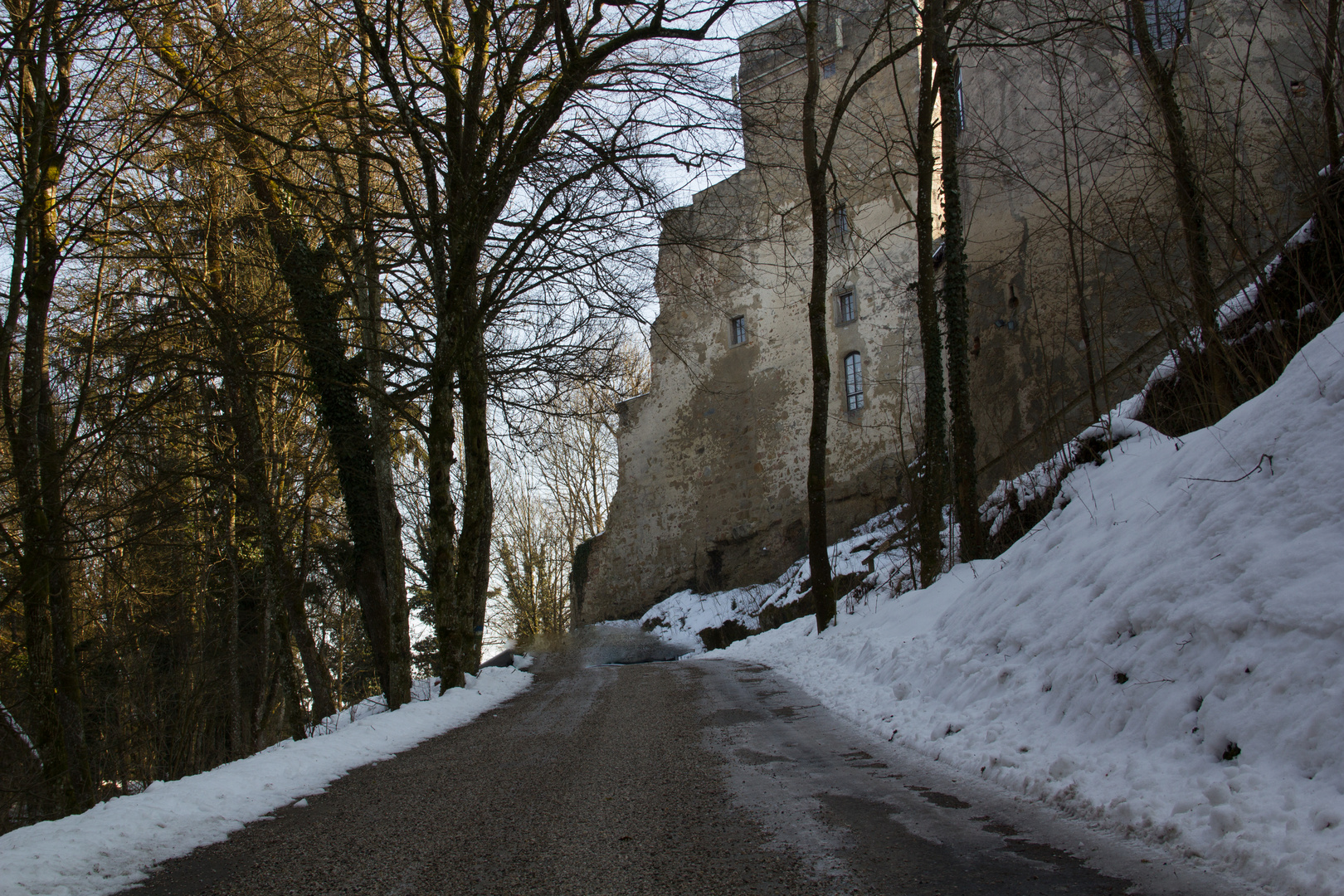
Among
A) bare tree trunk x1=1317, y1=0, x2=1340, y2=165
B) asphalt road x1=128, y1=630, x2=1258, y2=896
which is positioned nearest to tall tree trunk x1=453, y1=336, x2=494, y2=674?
asphalt road x1=128, y1=630, x2=1258, y2=896

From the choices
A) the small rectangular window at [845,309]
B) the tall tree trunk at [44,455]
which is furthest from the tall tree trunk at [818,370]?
the small rectangular window at [845,309]

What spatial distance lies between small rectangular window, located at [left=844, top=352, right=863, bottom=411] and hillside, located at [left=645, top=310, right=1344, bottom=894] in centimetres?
1873

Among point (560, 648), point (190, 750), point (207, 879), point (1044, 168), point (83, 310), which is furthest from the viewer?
point (560, 648)

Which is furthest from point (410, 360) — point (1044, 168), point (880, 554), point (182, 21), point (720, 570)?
point (720, 570)

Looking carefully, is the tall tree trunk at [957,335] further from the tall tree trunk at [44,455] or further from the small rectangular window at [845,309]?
the small rectangular window at [845,309]

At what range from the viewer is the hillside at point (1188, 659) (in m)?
2.82

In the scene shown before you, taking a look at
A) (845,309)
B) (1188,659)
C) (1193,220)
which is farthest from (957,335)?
(845,309)

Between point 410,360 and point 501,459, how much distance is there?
3.31 meters

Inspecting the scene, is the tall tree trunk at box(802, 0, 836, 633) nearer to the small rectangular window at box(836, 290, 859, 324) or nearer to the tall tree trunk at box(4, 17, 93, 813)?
the tall tree trunk at box(4, 17, 93, 813)

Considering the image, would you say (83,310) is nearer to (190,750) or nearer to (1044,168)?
(190,750)

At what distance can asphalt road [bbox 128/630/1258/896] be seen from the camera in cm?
267

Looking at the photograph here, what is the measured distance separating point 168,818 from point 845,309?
24.9 metres

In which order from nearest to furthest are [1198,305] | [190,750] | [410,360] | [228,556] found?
[1198,305], [410,360], [228,556], [190,750]

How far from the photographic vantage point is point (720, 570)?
28109 millimetres
